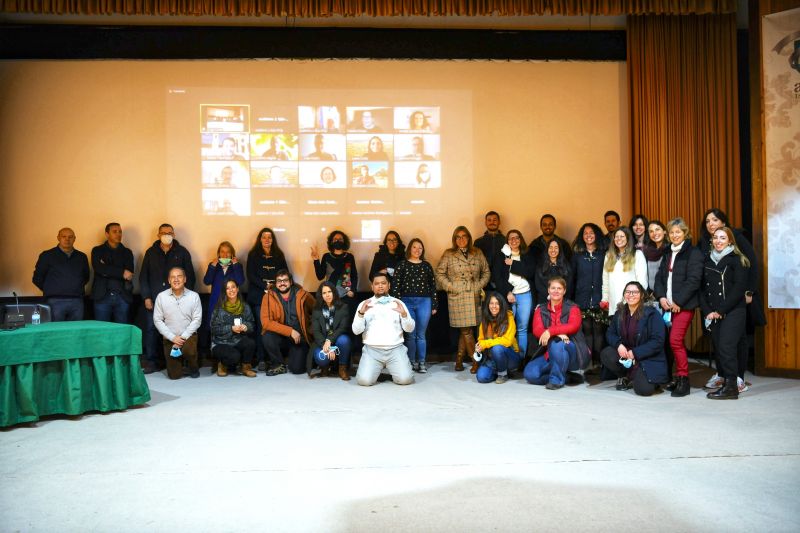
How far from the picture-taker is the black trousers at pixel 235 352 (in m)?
6.43

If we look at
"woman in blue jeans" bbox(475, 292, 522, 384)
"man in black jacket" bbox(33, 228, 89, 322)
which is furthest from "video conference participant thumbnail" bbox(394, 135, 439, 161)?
"man in black jacket" bbox(33, 228, 89, 322)

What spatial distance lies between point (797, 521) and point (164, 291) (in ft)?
17.2

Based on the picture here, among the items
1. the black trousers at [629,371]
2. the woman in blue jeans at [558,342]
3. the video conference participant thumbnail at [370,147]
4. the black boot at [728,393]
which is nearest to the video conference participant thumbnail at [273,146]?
the video conference participant thumbnail at [370,147]

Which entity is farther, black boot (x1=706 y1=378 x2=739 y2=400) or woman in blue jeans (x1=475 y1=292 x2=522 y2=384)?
woman in blue jeans (x1=475 y1=292 x2=522 y2=384)

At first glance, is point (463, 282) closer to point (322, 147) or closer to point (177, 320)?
point (322, 147)

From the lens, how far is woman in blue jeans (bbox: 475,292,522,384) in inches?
234

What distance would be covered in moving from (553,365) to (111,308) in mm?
4263

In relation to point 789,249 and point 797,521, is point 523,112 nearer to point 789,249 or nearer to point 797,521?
point 789,249

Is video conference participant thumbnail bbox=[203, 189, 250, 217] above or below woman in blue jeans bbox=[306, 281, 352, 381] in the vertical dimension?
above

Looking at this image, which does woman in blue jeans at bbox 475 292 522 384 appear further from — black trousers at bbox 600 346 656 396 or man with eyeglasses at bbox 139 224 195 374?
man with eyeglasses at bbox 139 224 195 374

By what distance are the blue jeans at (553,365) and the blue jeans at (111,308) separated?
154 inches

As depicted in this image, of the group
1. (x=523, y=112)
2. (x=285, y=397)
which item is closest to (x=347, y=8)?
(x=523, y=112)

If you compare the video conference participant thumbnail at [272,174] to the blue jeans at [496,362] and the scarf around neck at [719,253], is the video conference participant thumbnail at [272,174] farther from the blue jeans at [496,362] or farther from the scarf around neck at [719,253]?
the scarf around neck at [719,253]

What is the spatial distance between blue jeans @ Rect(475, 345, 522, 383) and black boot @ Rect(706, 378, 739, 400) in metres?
1.54
